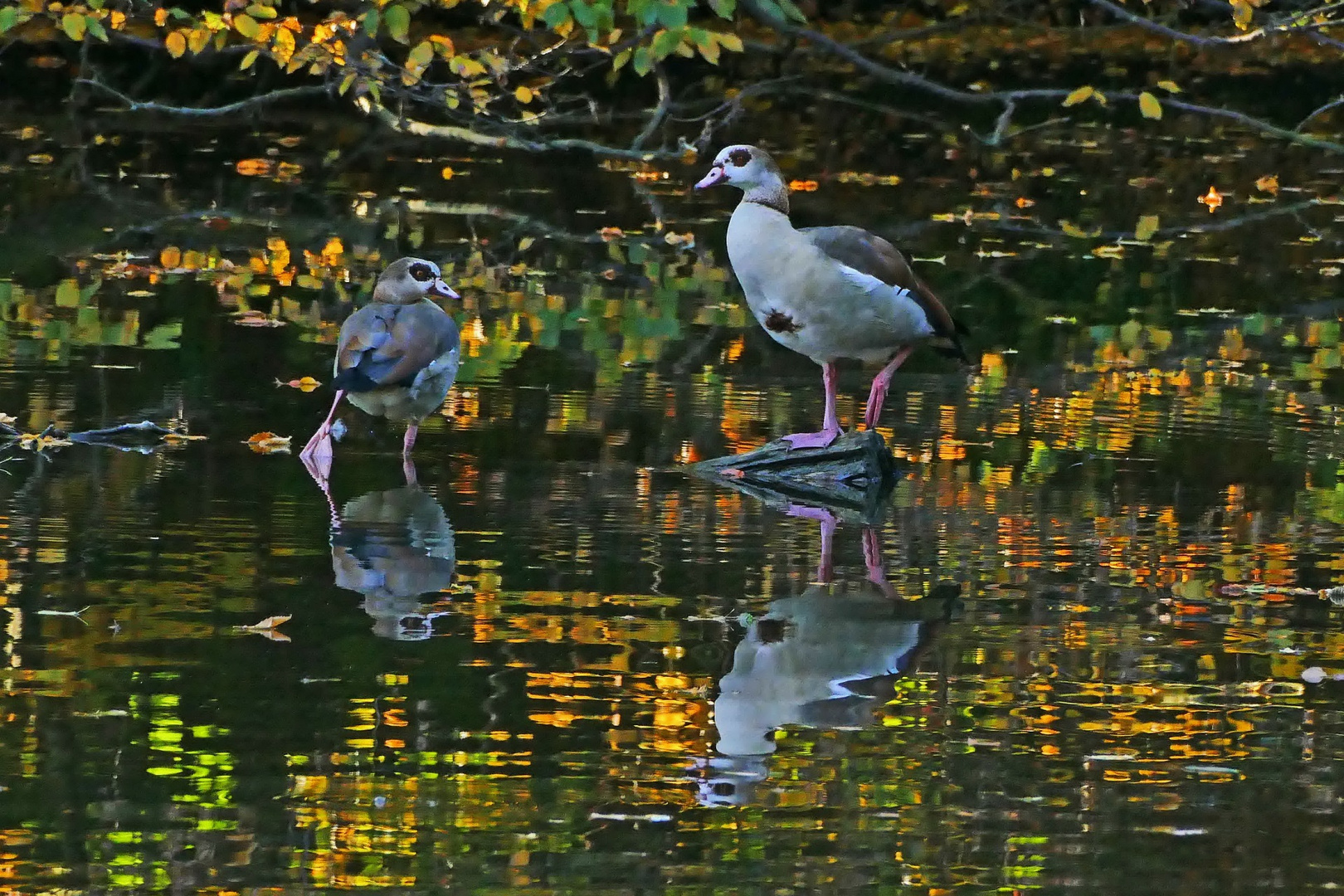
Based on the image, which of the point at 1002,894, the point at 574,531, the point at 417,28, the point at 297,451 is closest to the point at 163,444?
the point at 297,451

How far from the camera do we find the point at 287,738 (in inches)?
238

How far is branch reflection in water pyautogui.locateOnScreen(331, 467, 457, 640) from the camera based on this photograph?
7.32 m

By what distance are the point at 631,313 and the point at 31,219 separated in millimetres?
4691

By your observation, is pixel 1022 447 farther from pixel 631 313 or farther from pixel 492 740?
pixel 492 740

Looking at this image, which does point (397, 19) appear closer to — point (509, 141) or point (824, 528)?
point (509, 141)

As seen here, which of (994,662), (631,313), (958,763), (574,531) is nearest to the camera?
(958,763)

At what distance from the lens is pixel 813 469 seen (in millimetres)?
9797

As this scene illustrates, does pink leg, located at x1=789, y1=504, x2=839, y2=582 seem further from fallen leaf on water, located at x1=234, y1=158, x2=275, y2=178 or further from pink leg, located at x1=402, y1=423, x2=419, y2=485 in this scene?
fallen leaf on water, located at x1=234, y1=158, x2=275, y2=178

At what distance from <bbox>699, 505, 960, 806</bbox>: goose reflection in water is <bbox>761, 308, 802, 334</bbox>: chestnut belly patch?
1.81 m

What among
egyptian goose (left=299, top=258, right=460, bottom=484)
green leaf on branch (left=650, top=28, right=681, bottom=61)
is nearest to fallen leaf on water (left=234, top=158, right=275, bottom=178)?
green leaf on branch (left=650, top=28, right=681, bottom=61)

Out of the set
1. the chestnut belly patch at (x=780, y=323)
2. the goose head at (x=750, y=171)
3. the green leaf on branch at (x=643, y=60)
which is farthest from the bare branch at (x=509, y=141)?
A: the chestnut belly patch at (x=780, y=323)

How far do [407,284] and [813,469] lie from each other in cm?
192

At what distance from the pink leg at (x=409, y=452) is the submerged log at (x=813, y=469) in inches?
42.7

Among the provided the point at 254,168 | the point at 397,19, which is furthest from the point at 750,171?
the point at 254,168
